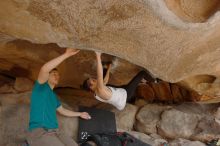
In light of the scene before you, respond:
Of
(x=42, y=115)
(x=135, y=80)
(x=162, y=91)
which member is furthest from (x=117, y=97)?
(x=162, y=91)

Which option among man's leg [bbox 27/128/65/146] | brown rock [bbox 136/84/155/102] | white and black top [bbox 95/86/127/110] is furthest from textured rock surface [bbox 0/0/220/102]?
brown rock [bbox 136/84/155/102]

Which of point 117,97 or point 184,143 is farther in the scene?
point 184,143

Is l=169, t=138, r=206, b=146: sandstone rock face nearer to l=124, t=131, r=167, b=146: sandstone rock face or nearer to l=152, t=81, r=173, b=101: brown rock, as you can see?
l=124, t=131, r=167, b=146: sandstone rock face

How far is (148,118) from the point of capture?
254 inches

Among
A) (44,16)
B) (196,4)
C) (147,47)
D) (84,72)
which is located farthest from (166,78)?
(44,16)

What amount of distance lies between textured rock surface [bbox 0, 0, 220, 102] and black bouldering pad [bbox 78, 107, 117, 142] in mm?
1365

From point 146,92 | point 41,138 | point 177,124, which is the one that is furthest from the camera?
point 146,92

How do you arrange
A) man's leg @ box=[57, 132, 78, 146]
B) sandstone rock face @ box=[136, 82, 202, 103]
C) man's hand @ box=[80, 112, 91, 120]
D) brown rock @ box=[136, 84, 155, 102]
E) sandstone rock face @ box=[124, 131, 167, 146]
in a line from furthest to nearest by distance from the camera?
brown rock @ box=[136, 84, 155, 102], sandstone rock face @ box=[136, 82, 202, 103], sandstone rock face @ box=[124, 131, 167, 146], man's hand @ box=[80, 112, 91, 120], man's leg @ box=[57, 132, 78, 146]

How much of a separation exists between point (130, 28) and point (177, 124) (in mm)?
2986

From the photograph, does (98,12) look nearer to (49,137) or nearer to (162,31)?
(162,31)

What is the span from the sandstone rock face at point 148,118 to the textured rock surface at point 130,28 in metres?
2.02

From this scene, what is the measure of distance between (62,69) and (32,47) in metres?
0.66

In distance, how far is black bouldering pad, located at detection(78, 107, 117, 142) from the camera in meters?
5.29

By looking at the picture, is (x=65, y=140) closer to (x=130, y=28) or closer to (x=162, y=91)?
(x=130, y=28)
